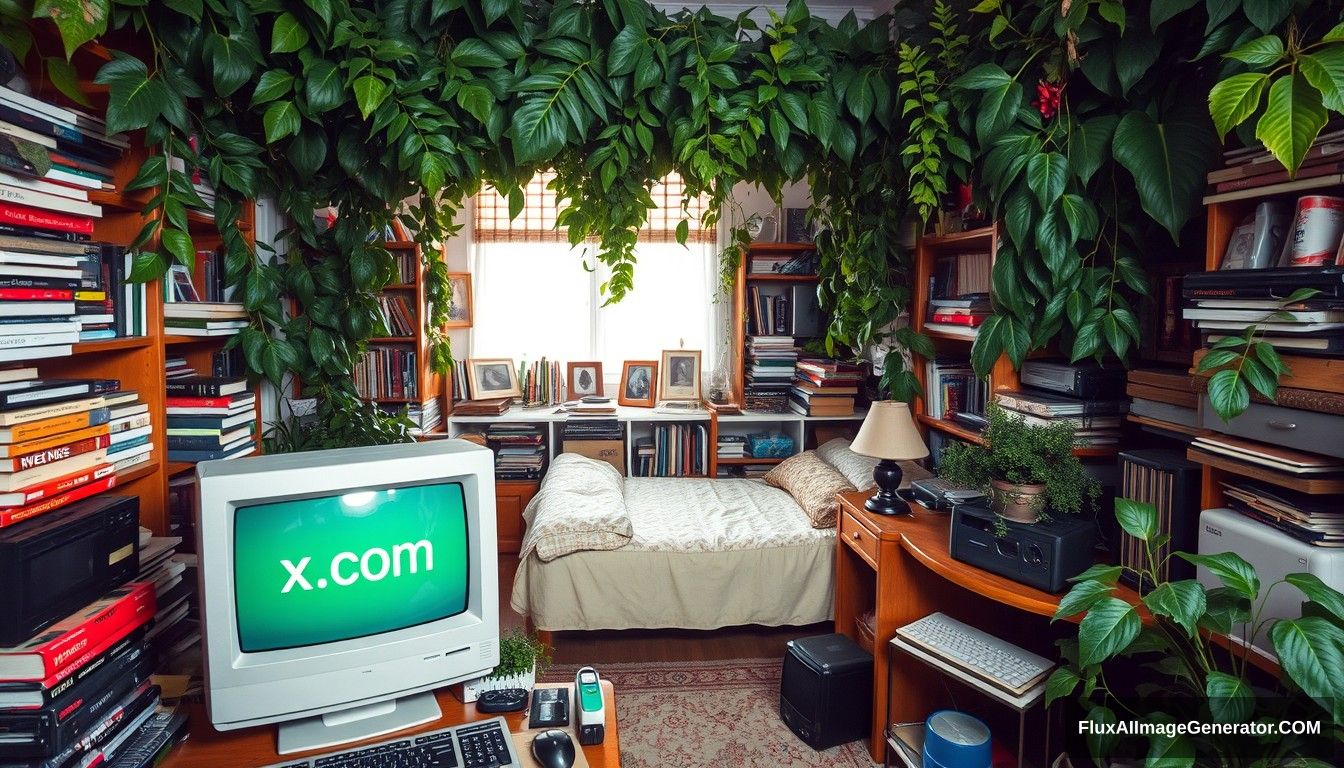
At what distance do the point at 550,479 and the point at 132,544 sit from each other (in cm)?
199

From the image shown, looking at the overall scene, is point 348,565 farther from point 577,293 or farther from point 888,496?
point 577,293

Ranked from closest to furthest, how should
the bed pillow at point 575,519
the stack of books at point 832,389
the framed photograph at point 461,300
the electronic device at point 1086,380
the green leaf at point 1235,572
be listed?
the green leaf at point 1235,572 → the electronic device at point 1086,380 → the bed pillow at point 575,519 → the stack of books at point 832,389 → the framed photograph at point 461,300

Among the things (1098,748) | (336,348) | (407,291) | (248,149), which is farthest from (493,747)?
(407,291)

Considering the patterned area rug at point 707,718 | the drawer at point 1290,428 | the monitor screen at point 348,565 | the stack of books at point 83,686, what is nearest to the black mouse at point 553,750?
the monitor screen at point 348,565

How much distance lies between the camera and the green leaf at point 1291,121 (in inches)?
52.0

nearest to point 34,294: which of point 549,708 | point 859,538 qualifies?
point 549,708

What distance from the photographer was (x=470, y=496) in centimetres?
154

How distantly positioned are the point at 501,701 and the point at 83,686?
0.68 meters

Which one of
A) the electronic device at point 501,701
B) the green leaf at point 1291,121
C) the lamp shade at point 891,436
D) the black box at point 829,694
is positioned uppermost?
the green leaf at point 1291,121

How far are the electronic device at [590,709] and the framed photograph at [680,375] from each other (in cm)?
301

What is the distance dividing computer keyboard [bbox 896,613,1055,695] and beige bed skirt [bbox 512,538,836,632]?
802 millimetres

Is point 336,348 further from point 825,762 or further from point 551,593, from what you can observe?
point 825,762

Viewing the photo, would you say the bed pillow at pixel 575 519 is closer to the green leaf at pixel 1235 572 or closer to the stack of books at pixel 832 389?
the stack of books at pixel 832 389

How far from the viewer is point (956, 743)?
2.01 m
